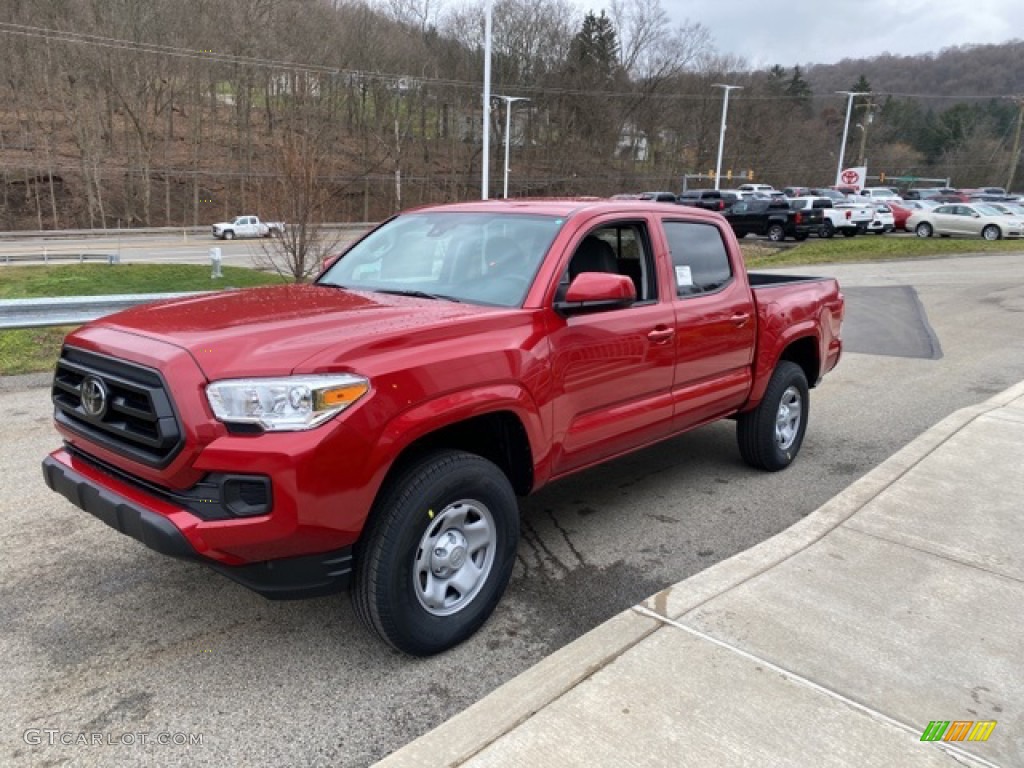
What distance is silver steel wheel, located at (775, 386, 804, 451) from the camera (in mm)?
5512

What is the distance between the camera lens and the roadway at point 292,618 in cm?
270

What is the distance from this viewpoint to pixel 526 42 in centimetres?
6769

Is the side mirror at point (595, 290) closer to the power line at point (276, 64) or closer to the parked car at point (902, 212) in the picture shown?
the parked car at point (902, 212)

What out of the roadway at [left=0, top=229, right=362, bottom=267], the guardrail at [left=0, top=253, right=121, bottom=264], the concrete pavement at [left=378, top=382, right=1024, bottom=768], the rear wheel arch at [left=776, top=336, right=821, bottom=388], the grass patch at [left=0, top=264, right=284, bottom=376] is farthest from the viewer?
the roadway at [left=0, top=229, right=362, bottom=267]

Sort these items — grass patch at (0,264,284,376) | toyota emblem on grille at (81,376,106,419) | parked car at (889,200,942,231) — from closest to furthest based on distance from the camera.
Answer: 1. toyota emblem on grille at (81,376,106,419)
2. grass patch at (0,264,284,376)
3. parked car at (889,200,942,231)

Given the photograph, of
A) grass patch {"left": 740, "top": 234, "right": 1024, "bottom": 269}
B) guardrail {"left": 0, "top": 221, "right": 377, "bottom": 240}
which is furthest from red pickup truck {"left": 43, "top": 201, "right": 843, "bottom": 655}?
guardrail {"left": 0, "top": 221, "right": 377, "bottom": 240}

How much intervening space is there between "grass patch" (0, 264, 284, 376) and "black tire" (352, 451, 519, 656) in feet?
22.2

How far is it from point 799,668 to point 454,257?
2.50m

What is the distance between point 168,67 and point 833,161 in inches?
2817

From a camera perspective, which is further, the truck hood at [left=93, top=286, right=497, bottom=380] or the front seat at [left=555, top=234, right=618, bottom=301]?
the front seat at [left=555, top=234, right=618, bottom=301]

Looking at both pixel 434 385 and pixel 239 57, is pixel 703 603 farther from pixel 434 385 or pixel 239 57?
pixel 239 57

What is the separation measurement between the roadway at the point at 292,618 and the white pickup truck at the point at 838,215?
26951 millimetres

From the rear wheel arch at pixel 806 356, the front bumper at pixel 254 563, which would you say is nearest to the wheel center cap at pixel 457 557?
the front bumper at pixel 254 563

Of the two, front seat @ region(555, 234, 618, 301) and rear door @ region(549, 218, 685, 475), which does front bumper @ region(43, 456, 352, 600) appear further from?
front seat @ region(555, 234, 618, 301)
